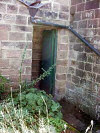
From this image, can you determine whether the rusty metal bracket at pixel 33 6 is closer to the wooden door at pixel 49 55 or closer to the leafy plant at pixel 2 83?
the wooden door at pixel 49 55

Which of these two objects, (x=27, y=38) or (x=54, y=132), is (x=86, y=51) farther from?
(x=54, y=132)

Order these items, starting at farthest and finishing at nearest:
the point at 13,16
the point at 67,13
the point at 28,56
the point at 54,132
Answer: the point at 67,13
the point at 28,56
the point at 13,16
the point at 54,132

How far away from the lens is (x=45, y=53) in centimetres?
632

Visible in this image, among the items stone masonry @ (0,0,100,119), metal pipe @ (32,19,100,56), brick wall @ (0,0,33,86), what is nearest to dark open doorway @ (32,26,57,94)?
stone masonry @ (0,0,100,119)

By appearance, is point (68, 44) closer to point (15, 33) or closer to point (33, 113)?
point (15, 33)

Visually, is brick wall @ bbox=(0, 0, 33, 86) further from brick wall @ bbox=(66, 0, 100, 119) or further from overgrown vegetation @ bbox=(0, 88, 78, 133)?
brick wall @ bbox=(66, 0, 100, 119)

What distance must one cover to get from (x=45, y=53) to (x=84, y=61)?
1.78 metres

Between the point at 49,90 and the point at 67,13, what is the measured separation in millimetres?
2336

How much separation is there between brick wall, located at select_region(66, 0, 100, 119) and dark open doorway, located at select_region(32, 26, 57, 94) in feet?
1.67

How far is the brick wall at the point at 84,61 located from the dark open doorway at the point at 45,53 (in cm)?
51

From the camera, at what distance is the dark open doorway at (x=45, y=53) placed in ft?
18.8

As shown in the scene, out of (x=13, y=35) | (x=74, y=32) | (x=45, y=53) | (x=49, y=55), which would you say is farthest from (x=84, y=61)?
(x=13, y=35)

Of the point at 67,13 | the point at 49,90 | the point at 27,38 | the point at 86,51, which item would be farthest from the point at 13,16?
the point at 49,90

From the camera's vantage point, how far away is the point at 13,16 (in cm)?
472
